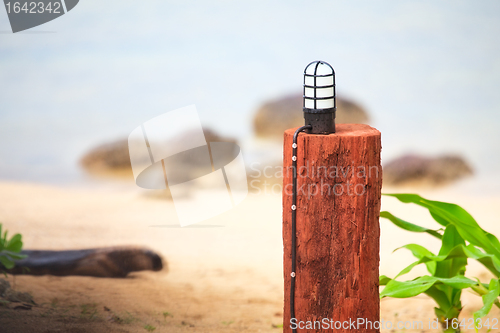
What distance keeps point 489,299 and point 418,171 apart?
7.18 ft

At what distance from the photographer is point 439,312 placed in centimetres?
239

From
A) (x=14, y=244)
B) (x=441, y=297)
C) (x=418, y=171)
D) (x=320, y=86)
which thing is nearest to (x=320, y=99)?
(x=320, y=86)

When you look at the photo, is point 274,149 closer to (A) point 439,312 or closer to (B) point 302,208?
(A) point 439,312

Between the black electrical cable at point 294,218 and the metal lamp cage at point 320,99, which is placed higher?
the metal lamp cage at point 320,99

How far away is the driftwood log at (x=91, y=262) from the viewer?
3.41 meters

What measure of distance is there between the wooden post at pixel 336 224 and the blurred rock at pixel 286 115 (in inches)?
91.0

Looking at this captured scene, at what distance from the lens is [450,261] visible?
7.56ft

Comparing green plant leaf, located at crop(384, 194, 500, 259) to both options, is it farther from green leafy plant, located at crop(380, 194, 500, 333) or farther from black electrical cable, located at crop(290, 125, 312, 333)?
black electrical cable, located at crop(290, 125, 312, 333)

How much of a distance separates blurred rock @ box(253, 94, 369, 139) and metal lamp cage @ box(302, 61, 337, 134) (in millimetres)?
2269

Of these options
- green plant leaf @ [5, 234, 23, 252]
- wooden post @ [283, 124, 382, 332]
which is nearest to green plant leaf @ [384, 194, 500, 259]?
wooden post @ [283, 124, 382, 332]

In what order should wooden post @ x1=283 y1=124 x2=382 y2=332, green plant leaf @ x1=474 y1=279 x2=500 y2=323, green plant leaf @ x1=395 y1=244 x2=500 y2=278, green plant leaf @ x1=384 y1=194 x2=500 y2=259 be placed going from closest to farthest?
wooden post @ x1=283 y1=124 x2=382 y2=332
green plant leaf @ x1=474 y1=279 x2=500 y2=323
green plant leaf @ x1=395 y1=244 x2=500 y2=278
green plant leaf @ x1=384 y1=194 x2=500 y2=259

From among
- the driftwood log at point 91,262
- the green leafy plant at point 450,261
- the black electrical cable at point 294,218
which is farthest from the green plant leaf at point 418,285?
the driftwood log at point 91,262

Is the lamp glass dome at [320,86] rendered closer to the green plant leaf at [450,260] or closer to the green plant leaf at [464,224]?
the green plant leaf at [464,224]

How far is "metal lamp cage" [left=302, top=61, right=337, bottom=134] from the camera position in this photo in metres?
1.70
